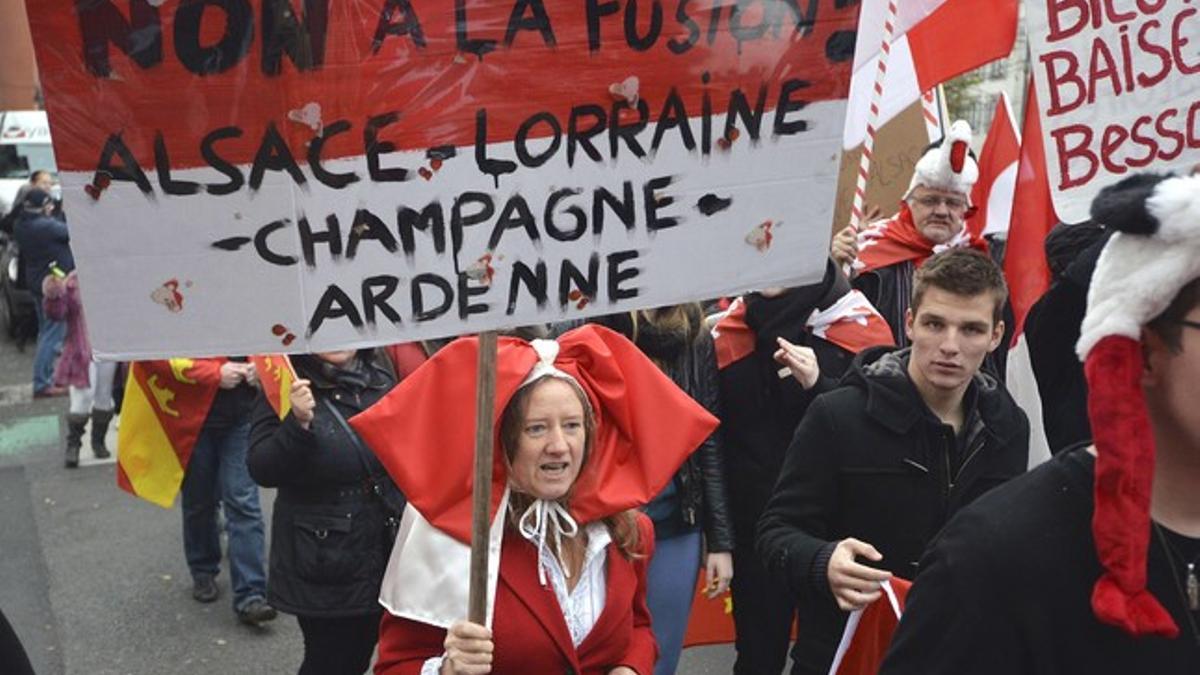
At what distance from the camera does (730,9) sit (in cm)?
256

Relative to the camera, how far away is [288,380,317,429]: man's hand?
4074 mm

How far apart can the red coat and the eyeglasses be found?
2729mm

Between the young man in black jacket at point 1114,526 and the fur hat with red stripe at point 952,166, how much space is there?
3.69 m

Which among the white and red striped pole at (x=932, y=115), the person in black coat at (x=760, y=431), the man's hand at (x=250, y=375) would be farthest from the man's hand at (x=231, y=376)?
the white and red striped pole at (x=932, y=115)

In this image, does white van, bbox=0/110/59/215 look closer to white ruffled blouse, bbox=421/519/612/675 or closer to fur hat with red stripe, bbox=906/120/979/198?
fur hat with red stripe, bbox=906/120/979/198

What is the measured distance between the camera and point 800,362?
4.20m

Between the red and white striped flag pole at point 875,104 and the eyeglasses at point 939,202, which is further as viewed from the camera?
the eyeglasses at point 939,202

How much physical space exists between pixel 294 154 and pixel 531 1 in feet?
1.65

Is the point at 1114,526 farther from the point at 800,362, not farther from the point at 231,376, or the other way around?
the point at 231,376

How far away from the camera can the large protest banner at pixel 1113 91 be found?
3605 mm

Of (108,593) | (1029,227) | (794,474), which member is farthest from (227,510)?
(1029,227)

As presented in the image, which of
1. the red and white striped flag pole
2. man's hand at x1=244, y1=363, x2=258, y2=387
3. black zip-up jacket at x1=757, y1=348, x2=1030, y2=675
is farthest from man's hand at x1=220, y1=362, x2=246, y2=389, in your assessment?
black zip-up jacket at x1=757, y1=348, x2=1030, y2=675

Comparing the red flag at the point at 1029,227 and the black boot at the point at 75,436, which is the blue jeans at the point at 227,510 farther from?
the red flag at the point at 1029,227

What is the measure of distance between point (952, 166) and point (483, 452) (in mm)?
3334
